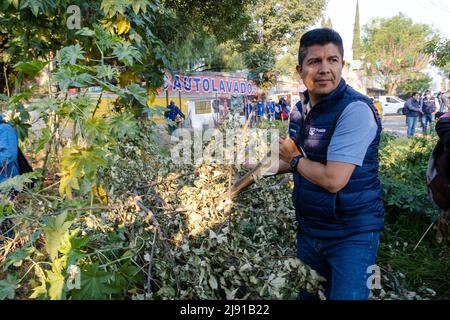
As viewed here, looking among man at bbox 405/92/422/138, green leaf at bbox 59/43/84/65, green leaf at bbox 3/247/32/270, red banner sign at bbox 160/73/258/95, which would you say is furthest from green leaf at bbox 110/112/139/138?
man at bbox 405/92/422/138

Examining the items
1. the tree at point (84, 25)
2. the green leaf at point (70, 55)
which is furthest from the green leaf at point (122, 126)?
the tree at point (84, 25)

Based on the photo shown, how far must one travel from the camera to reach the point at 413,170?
17.1 feet

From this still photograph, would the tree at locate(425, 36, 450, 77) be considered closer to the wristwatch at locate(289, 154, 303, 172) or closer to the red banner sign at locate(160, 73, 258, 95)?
the red banner sign at locate(160, 73, 258, 95)

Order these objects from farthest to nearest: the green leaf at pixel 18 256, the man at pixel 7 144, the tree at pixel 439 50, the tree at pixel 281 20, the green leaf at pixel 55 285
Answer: the tree at pixel 281 20 < the tree at pixel 439 50 < the man at pixel 7 144 < the green leaf at pixel 18 256 < the green leaf at pixel 55 285

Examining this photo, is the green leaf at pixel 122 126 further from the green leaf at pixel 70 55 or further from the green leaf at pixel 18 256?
the green leaf at pixel 18 256

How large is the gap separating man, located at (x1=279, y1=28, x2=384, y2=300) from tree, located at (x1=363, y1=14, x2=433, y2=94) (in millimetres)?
52681

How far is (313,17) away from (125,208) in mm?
23653

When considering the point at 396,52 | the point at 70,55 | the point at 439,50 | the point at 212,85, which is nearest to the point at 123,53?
the point at 70,55

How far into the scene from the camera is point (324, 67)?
188cm

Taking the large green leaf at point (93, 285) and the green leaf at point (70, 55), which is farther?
the green leaf at point (70, 55)

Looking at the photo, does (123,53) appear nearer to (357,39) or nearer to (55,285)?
(55,285)

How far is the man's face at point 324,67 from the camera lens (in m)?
1.87

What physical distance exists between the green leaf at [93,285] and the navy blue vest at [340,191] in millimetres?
943
